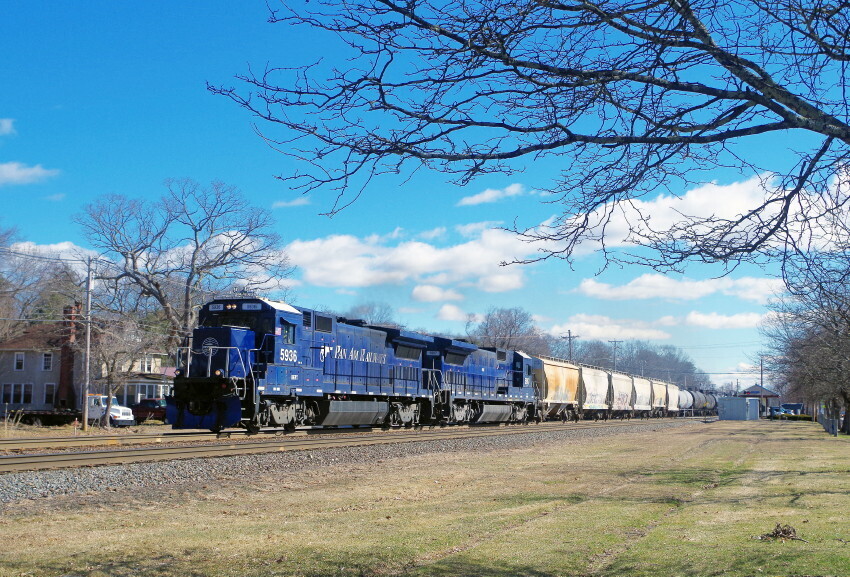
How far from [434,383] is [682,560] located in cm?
2758

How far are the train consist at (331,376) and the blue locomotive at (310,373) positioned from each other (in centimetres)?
3

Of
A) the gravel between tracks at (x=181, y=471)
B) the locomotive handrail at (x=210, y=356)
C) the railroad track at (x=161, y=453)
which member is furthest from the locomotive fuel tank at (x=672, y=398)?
the locomotive handrail at (x=210, y=356)

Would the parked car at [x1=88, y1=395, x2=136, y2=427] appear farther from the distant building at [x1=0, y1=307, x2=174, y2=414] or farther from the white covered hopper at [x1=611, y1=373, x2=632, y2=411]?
the white covered hopper at [x1=611, y1=373, x2=632, y2=411]

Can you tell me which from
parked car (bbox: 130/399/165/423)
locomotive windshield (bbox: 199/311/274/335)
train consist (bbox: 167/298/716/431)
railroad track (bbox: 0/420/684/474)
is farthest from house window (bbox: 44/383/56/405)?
railroad track (bbox: 0/420/684/474)

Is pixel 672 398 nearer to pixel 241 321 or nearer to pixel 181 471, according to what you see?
pixel 241 321

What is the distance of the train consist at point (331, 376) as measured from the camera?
Answer: 72.7ft

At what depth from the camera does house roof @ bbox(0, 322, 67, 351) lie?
5991cm

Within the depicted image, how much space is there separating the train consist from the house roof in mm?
36335

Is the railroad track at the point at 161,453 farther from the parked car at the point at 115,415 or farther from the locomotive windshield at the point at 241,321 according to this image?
the parked car at the point at 115,415

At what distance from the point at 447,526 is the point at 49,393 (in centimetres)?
6151

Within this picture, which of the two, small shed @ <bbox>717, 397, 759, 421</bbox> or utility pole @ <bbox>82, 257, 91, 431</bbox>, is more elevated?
utility pole @ <bbox>82, 257, 91, 431</bbox>

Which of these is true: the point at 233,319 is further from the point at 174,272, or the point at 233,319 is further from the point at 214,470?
the point at 174,272

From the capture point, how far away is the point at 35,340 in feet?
202

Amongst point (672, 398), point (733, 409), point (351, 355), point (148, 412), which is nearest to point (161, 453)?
point (351, 355)
